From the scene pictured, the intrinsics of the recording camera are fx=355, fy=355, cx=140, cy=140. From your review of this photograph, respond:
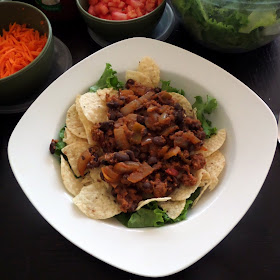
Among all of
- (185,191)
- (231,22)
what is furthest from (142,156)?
(231,22)

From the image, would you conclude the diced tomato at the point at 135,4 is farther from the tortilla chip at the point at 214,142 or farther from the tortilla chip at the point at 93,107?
the tortilla chip at the point at 214,142

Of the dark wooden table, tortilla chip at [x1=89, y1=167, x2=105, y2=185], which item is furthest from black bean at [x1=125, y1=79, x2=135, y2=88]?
the dark wooden table

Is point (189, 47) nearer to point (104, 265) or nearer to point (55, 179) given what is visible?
point (55, 179)

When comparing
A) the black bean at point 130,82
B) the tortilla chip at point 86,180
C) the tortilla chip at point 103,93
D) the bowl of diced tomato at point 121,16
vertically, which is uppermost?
the bowl of diced tomato at point 121,16

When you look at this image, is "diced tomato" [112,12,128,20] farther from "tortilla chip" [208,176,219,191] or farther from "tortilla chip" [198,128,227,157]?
"tortilla chip" [208,176,219,191]

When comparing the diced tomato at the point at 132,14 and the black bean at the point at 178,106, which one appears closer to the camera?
the black bean at the point at 178,106

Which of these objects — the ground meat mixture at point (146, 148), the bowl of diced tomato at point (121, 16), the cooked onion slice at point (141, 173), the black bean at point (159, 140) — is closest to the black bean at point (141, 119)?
the ground meat mixture at point (146, 148)
